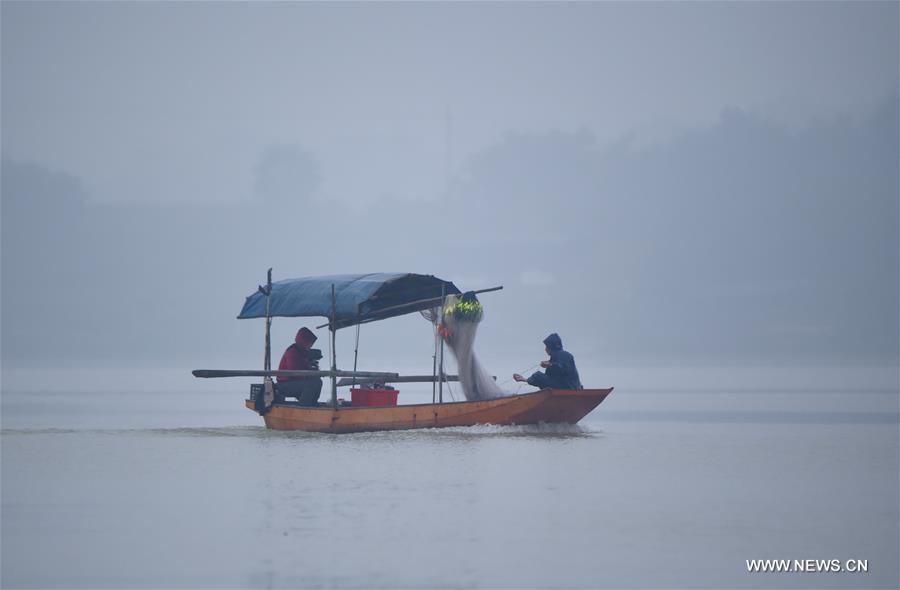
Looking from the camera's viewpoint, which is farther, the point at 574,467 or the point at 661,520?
the point at 574,467

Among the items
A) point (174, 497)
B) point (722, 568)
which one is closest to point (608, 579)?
point (722, 568)

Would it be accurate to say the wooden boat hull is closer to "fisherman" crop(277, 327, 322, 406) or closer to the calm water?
the calm water

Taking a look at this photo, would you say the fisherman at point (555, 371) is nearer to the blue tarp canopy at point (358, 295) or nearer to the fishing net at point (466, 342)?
the fishing net at point (466, 342)

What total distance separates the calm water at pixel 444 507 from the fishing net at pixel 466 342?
909mm

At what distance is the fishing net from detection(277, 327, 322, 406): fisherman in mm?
2921

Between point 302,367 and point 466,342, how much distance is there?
12.0 ft

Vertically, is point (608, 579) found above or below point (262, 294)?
below

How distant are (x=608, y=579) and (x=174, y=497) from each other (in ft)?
27.7

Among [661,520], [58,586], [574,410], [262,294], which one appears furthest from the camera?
[262,294]

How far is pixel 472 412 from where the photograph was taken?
28031mm

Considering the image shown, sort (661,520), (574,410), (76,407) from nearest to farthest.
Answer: (661,520), (574,410), (76,407)

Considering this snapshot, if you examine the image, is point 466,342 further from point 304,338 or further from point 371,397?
point 304,338

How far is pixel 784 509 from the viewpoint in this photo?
1927 centimetres

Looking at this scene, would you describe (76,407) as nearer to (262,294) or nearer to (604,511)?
(262,294)
